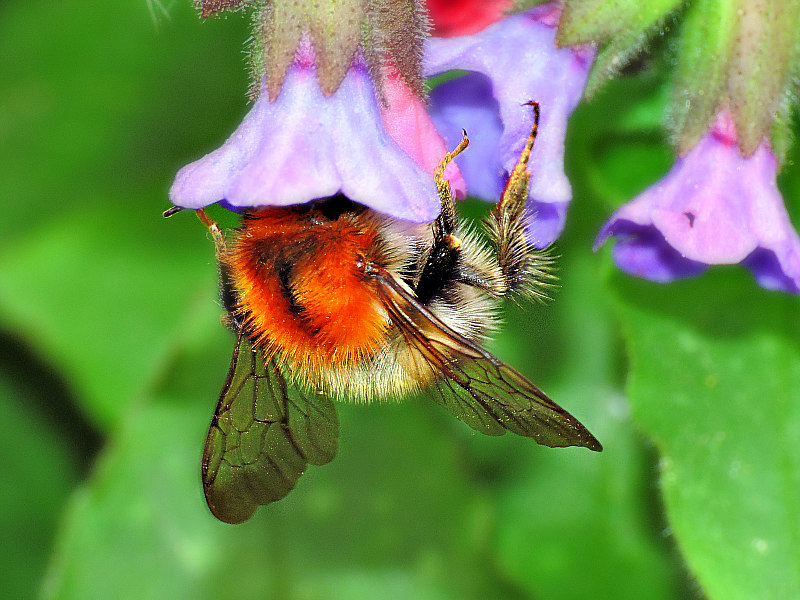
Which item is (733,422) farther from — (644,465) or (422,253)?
(422,253)

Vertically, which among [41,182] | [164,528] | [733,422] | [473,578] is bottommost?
[473,578]

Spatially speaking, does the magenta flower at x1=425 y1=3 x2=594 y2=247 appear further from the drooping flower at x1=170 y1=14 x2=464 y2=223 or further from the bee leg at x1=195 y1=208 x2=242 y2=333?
the bee leg at x1=195 y1=208 x2=242 y2=333

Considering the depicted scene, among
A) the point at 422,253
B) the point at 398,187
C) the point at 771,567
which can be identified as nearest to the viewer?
the point at 398,187

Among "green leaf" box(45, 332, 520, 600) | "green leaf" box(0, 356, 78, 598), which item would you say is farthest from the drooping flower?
"green leaf" box(0, 356, 78, 598)

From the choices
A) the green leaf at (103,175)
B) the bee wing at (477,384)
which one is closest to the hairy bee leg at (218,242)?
the bee wing at (477,384)

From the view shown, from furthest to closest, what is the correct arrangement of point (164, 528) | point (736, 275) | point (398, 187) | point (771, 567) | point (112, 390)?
point (112, 390)
point (164, 528)
point (736, 275)
point (771, 567)
point (398, 187)

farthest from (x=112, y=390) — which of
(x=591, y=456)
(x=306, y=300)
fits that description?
(x=306, y=300)

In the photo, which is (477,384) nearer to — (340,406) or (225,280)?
(225,280)
